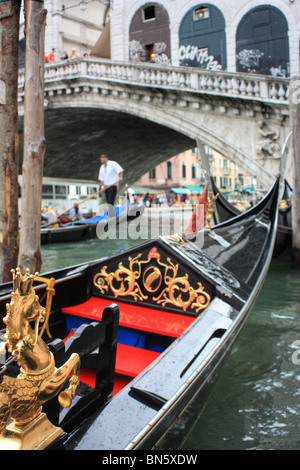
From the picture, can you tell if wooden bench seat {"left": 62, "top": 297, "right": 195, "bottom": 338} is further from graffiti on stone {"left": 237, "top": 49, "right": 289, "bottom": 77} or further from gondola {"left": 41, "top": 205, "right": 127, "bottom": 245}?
graffiti on stone {"left": 237, "top": 49, "right": 289, "bottom": 77}

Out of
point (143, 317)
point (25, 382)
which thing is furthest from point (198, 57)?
point (25, 382)

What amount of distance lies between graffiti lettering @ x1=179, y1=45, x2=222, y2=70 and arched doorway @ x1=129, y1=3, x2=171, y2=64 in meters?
0.34

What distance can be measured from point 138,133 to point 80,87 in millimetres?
2648

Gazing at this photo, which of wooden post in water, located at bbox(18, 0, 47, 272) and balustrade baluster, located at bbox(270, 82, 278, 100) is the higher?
balustrade baluster, located at bbox(270, 82, 278, 100)

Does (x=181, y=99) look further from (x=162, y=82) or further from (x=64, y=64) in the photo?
(x=64, y=64)

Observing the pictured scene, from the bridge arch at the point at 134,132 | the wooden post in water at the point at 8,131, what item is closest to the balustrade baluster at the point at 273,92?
the bridge arch at the point at 134,132

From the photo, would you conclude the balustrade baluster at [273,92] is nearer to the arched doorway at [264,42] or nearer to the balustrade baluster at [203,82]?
the balustrade baluster at [203,82]

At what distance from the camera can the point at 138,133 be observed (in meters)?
10.6

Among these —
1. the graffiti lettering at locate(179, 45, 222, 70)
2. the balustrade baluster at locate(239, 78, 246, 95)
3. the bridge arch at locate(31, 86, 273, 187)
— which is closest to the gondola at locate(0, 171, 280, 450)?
the bridge arch at locate(31, 86, 273, 187)

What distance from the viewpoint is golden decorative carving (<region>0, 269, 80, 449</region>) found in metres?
0.58

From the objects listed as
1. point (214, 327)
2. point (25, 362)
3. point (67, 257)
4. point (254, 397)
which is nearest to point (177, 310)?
point (214, 327)

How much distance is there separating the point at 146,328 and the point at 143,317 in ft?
0.35

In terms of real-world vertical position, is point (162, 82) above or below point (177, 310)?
above

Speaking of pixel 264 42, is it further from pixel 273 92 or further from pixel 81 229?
pixel 81 229
